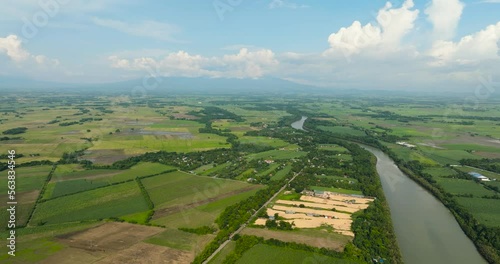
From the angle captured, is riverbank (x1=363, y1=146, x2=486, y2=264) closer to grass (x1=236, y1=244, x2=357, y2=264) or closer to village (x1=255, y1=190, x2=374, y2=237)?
village (x1=255, y1=190, x2=374, y2=237)

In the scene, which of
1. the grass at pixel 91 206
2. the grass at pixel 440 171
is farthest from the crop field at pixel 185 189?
the grass at pixel 440 171

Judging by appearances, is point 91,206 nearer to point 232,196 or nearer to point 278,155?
point 232,196

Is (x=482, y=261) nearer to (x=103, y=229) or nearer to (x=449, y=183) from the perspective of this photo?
(x=449, y=183)

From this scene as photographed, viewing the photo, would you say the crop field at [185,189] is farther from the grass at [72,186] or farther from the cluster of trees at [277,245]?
the cluster of trees at [277,245]

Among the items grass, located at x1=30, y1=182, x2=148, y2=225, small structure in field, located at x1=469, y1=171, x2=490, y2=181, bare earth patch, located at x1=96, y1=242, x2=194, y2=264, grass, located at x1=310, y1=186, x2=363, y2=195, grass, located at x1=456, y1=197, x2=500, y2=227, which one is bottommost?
bare earth patch, located at x1=96, y1=242, x2=194, y2=264

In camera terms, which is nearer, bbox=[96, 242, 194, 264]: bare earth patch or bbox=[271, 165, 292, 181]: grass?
bbox=[96, 242, 194, 264]: bare earth patch

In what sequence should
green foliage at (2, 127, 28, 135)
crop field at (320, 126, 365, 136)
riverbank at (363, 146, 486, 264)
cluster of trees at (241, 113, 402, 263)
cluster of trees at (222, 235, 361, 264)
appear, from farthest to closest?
crop field at (320, 126, 365, 136), green foliage at (2, 127, 28, 135), riverbank at (363, 146, 486, 264), cluster of trees at (241, 113, 402, 263), cluster of trees at (222, 235, 361, 264)

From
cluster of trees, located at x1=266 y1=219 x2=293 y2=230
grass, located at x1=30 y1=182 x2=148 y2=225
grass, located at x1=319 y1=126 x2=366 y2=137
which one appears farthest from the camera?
grass, located at x1=319 y1=126 x2=366 y2=137

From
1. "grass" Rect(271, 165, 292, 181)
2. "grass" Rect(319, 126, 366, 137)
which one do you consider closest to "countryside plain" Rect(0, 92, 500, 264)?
"grass" Rect(271, 165, 292, 181)
